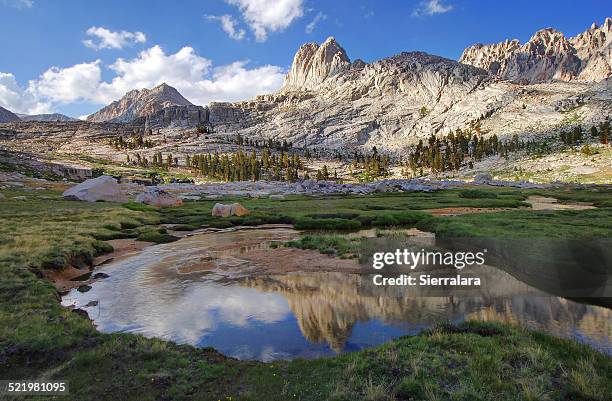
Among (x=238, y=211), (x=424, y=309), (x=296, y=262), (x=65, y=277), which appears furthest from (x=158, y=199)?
(x=424, y=309)

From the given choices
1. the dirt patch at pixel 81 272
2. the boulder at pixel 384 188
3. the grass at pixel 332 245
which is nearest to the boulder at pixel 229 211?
the dirt patch at pixel 81 272

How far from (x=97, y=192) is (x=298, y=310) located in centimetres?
7695

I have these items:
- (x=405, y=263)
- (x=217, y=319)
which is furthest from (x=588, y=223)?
(x=217, y=319)

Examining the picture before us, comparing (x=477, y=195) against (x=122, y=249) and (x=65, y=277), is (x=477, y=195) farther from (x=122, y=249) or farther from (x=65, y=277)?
(x=65, y=277)

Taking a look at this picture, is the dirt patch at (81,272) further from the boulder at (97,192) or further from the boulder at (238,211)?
the boulder at (97,192)

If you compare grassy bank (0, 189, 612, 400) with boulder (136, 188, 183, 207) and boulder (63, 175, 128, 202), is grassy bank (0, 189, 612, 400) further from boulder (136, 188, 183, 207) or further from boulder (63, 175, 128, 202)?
boulder (63, 175, 128, 202)

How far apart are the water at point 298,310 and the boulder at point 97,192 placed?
62.1m

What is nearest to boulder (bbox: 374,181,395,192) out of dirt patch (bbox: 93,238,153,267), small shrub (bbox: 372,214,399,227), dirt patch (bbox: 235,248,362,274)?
small shrub (bbox: 372,214,399,227)

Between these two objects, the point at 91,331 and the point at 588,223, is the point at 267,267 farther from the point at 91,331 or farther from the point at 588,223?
the point at 588,223

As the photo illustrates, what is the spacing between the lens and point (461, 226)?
1414 inches

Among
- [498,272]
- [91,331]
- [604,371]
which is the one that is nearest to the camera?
[604,371]

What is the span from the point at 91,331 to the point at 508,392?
14.2 meters

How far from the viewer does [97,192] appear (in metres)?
81.1

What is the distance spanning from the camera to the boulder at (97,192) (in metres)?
79.4
